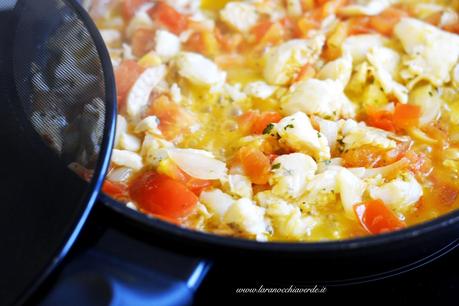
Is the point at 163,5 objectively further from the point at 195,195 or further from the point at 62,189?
the point at 62,189

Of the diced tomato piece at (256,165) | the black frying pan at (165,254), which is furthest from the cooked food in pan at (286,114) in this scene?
the black frying pan at (165,254)

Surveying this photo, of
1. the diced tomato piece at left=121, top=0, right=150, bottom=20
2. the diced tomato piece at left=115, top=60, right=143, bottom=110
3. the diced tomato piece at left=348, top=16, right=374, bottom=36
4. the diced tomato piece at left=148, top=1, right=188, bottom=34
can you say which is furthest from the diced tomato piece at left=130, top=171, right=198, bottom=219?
the diced tomato piece at left=348, top=16, right=374, bottom=36

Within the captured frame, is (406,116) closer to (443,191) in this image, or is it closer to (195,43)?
(443,191)

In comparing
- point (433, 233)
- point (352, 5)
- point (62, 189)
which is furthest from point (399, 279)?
point (352, 5)

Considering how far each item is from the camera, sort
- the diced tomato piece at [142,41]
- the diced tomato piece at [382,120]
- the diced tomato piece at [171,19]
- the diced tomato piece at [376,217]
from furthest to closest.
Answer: the diced tomato piece at [171,19]
the diced tomato piece at [142,41]
the diced tomato piece at [382,120]
the diced tomato piece at [376,217]

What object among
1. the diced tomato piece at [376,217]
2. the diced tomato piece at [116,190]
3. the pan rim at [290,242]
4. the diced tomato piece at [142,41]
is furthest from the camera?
the diced tomato piece at [142,41]

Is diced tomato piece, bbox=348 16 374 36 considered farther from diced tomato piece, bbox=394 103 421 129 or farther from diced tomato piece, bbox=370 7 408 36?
diced tomato piece, bbox=394 103 421 129

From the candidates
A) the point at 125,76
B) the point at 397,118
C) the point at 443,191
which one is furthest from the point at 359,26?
the point at 125,76

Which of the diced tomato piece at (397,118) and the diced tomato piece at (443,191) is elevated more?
the diced tomato piece at (397,118)

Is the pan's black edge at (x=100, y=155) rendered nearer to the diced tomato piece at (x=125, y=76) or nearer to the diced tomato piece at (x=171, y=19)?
the diced tomato piece at (x=125, y=76)
